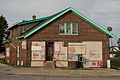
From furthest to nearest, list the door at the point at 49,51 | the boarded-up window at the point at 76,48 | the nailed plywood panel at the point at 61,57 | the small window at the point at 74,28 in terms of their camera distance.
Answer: the small window at the point at 74,28 → the door at the point at 49,51 → the boarded-up window at the point at 76,48 → the nailed plywood panel at the point at 61,57

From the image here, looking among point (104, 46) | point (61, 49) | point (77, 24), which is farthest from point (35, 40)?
point (104, 46)

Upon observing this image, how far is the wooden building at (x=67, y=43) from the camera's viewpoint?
22188 millimetres

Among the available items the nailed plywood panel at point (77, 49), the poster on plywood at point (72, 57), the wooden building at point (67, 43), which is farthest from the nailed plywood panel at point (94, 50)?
the poster on plywood at point (72, 57)

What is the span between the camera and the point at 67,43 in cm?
2259

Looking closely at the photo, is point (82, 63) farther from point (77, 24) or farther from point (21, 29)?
point (21, 29)

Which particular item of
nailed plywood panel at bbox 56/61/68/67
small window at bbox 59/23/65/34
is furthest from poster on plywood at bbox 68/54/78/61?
small window at bbox 59/23/65/34

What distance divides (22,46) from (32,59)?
111 inches

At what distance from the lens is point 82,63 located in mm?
22469

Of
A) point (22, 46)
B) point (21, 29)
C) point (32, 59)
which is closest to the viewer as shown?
point (32, 59)

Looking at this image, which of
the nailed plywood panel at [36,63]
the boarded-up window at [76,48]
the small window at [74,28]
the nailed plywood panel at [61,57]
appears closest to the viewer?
the nailed plywood panel at [36,63]

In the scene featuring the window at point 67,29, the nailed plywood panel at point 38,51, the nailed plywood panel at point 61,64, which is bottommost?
the nailed plywood panel at point 61,64

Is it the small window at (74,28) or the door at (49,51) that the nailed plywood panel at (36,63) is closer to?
the door at (49,51)

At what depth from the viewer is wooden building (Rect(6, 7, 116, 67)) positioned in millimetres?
22188

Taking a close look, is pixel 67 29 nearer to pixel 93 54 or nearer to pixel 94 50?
pixel 94 50
